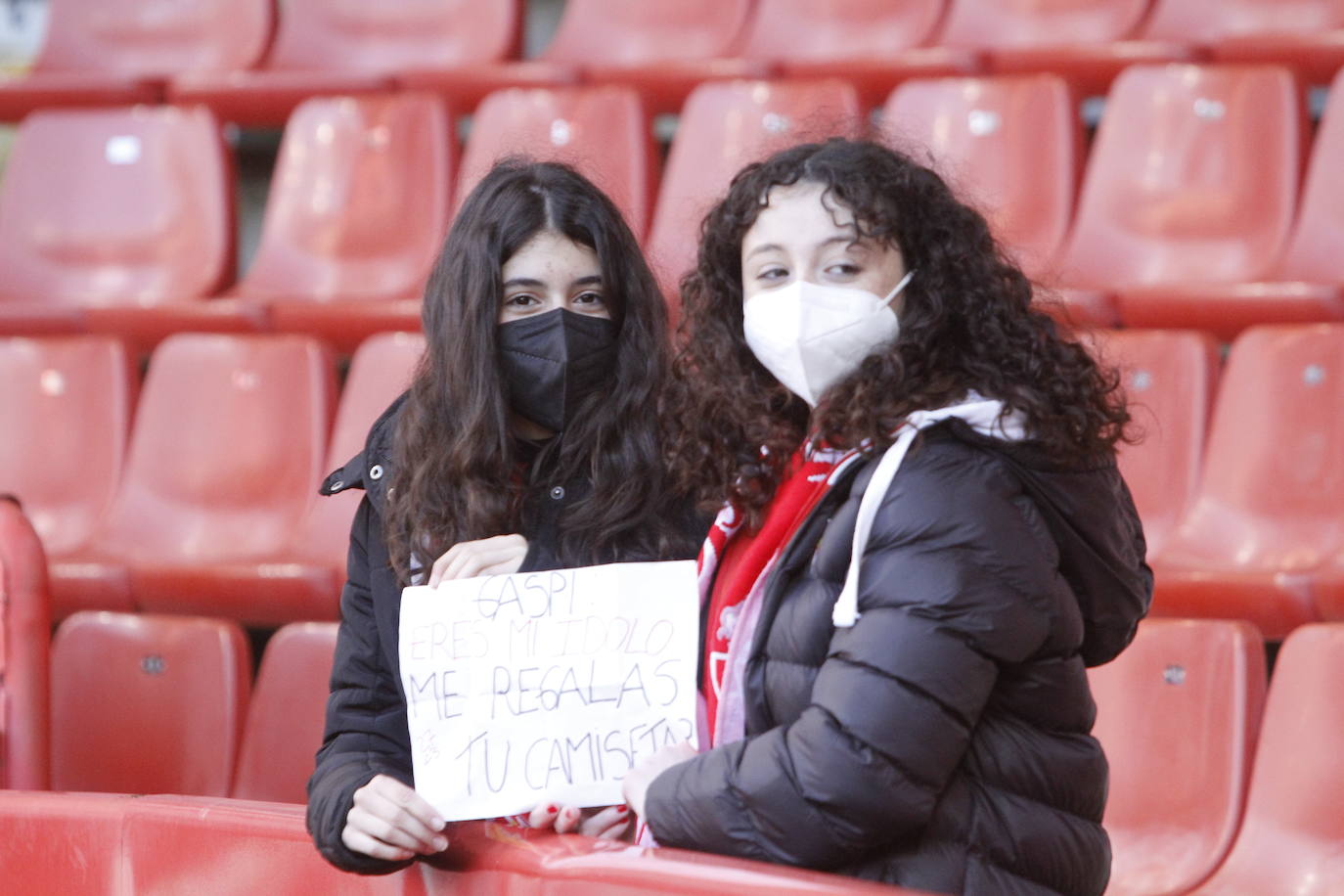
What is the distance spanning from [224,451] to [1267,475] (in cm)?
199

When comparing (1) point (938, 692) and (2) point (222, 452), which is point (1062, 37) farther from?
(1) point (938, 692)

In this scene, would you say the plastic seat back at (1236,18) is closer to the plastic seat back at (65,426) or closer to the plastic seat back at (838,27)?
the plastic seat back at (838,27)

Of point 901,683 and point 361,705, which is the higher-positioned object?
point 901,683

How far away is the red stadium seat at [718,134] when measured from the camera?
11.2 ft

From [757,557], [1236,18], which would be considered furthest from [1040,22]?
[757,557]

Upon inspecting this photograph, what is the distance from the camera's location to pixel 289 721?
2688 mm

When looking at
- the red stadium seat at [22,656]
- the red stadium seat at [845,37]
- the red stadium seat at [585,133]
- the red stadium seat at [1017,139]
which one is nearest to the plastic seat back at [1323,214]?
the red stadium seat at [1017,139]

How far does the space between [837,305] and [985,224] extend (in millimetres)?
175

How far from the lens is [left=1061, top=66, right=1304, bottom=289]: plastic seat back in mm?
3207

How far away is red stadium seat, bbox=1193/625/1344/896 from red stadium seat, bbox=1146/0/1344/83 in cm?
157

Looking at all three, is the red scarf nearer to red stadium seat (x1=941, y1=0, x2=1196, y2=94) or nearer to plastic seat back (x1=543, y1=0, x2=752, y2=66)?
red stadium seat (x1=941, y1=0, x2=1196, y2=94)

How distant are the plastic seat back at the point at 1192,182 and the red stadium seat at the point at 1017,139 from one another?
0.07 metres

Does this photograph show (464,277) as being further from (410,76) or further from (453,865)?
(410,76)

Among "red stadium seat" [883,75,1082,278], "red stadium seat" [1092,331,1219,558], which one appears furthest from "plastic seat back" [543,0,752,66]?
"red stadium seat" [1092,331,1219,558]
